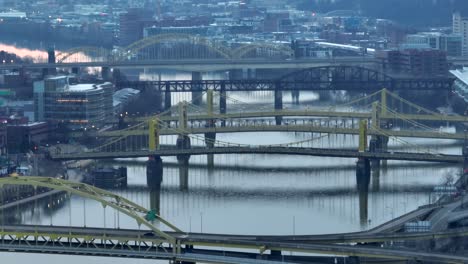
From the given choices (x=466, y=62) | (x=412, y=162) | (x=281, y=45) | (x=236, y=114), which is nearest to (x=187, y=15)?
(x=281, y=45)

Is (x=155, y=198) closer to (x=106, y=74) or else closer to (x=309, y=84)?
(x=309, y=84)

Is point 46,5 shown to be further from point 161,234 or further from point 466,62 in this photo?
point 161,234

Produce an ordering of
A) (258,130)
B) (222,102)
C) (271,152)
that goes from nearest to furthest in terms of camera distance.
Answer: (271,152) < (258,130) < (222,102)

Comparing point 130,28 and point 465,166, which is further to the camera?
point 130,28

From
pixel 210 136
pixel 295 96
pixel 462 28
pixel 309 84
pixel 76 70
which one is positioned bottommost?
pixel 295 96

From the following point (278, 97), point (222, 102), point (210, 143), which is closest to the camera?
point (210, 143)

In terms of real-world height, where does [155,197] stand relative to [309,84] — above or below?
below

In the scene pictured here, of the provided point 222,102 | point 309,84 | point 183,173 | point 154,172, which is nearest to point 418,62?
point 309,84
